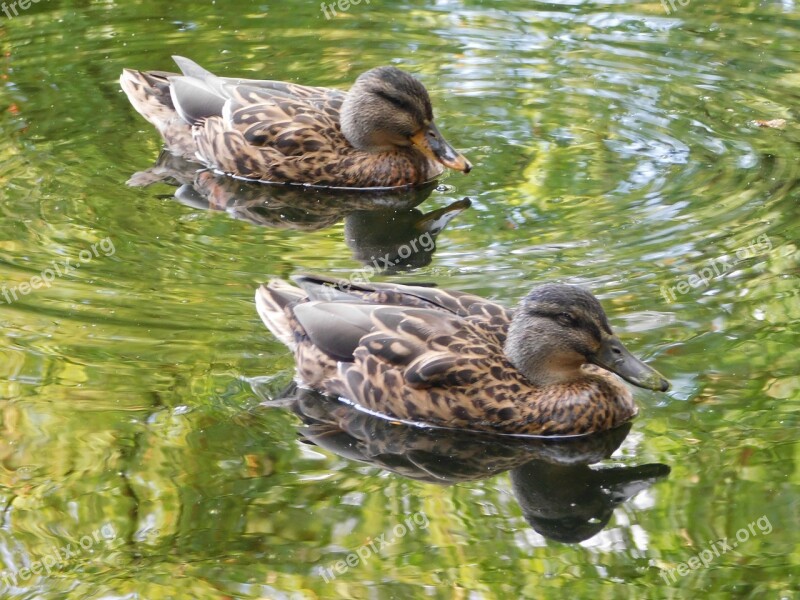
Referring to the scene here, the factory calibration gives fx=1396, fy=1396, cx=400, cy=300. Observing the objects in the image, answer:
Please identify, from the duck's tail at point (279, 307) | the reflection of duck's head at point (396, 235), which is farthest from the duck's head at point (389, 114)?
the duck's tail at point (279, 307)

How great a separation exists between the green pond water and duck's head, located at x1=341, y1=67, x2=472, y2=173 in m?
0.43

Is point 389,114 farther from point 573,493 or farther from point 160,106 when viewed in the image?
point 573,493

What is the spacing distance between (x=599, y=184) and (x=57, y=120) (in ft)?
15.5

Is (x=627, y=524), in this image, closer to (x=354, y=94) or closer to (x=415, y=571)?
(x=415, y=571)

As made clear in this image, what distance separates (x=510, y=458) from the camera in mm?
7348


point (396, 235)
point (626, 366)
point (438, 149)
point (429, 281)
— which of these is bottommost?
point (396, 235)

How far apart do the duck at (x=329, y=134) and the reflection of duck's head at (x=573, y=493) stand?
4.15 m

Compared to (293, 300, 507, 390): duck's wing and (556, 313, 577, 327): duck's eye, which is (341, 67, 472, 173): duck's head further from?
(556, 313, 577, 327): duck's eye

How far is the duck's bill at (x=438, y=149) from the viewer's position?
10.8m

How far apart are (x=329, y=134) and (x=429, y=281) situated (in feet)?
8.43

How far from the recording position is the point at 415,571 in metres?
6.36

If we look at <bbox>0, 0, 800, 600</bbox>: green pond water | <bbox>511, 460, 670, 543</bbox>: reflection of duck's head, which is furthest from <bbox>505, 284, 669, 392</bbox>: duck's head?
<bbox>511, 460, 670, 543</bbox>: reflection of duck's head

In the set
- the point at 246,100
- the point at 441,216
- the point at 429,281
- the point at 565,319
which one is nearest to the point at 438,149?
the point at 441,216

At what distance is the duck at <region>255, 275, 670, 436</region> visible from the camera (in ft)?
24.5
